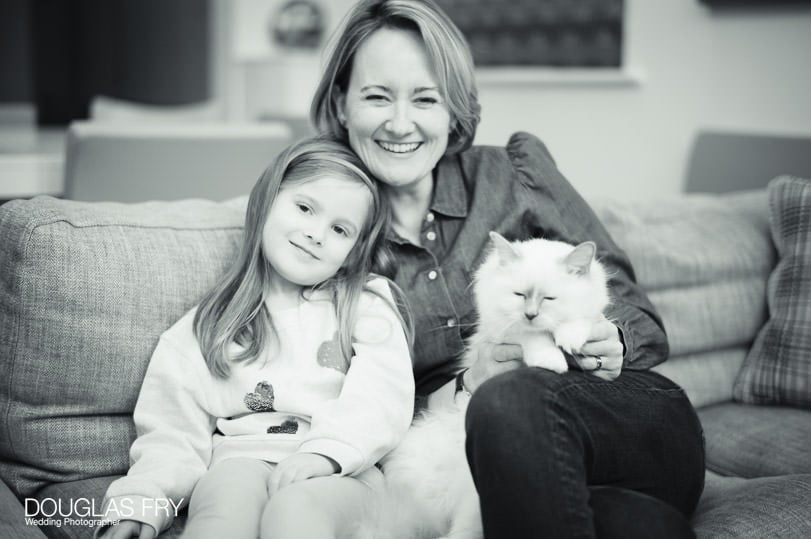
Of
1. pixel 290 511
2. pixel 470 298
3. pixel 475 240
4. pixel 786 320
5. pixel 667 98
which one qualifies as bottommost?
pixel 290 511

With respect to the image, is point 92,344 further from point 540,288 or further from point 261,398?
point 540,288

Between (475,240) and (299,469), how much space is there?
0.66 metres

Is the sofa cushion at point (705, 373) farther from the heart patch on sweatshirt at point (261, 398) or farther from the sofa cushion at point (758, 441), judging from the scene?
the heart patch on sweatshirt at point (261, 398)

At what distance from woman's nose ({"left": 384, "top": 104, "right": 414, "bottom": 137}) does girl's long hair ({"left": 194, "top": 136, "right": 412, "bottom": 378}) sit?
0.10 m

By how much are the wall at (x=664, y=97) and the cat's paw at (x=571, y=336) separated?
232cm

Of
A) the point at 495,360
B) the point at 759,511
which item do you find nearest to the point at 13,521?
the point at 495,360

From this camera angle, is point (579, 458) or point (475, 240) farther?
point (475, 240)

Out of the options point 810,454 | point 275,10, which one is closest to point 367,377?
point 810,454

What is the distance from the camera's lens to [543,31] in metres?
4.48

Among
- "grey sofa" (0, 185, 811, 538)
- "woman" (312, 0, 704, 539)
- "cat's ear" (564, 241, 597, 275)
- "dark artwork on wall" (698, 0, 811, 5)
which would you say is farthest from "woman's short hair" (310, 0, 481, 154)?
"dark artwork on wall" (698, 0, 811, 5)

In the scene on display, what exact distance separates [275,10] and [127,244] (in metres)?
4.41

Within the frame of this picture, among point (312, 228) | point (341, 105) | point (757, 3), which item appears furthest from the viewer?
point (757, 3)

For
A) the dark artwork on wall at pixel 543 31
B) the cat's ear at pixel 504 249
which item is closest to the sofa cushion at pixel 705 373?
the cat's ear at pixel 504 249

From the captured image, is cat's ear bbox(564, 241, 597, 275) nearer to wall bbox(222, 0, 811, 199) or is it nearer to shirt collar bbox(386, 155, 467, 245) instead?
shirt collar bbox(386, 155, 467, 245)
